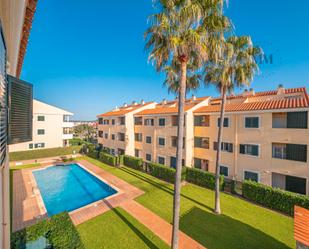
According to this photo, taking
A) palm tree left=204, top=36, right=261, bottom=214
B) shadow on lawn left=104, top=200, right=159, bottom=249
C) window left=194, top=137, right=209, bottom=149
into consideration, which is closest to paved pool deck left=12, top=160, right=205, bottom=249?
shadow on lawn left=104, top=200, right=159, bottom=249

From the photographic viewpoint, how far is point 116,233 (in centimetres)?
1073

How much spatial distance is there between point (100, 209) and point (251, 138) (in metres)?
16.3

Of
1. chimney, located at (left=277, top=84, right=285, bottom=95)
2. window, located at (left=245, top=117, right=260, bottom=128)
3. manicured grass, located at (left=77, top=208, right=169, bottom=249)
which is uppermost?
chimney, located at (left=277, top=84, right=285, bottom=95)

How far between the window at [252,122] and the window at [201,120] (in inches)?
194

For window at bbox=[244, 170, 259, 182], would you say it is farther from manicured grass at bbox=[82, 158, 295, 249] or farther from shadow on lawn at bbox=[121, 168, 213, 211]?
shadow on lawn at bbox=[121, 168, 213, 211]

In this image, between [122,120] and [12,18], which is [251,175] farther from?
[122,120]

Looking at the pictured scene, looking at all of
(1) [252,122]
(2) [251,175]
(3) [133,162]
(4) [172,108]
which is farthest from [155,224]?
(4) [172,108]

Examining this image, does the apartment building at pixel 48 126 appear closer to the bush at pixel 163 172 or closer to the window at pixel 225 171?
the bush at pixel 163 172

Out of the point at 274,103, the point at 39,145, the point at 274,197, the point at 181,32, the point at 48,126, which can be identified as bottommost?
the point at 274,197

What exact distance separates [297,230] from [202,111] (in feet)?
53.5

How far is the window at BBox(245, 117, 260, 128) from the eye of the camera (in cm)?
1781

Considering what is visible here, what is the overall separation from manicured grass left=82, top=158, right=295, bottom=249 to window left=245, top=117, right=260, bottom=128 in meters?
7.65

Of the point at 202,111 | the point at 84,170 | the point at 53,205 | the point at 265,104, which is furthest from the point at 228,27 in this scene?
the point at 84,170

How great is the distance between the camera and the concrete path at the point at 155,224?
999 cm
